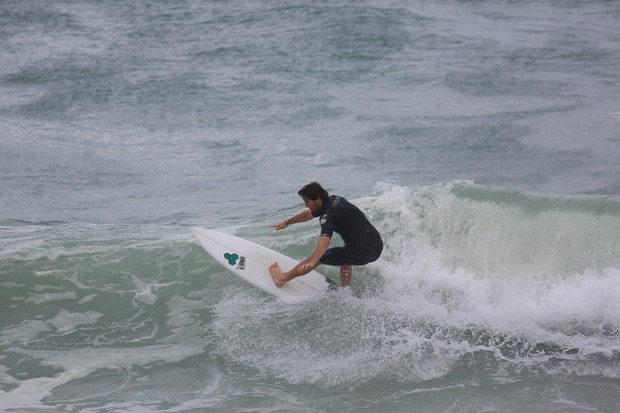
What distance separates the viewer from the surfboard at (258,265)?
29.9 ft

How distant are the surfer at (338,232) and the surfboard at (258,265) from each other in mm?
327

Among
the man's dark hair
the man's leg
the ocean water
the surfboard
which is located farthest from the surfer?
the ocean water

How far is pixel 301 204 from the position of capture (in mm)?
12258

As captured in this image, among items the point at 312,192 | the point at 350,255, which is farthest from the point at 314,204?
the point at 350,255

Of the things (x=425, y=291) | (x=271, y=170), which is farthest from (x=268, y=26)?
(x=425, y=291)

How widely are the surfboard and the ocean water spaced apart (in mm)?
152

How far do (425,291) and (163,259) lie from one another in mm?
3208

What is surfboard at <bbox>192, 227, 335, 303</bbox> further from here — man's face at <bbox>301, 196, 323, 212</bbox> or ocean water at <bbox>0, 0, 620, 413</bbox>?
man's face at <bbox>301, 196, 323, 212</bbox>

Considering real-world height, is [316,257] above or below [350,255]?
above

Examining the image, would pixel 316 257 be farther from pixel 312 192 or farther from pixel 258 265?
pixel 258 265

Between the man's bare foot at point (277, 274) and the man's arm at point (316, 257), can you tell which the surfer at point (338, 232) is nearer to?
the man's arm at point (316, 257)

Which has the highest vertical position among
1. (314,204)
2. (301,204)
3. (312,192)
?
(312,192)

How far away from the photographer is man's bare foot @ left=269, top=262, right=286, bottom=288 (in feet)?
29.6

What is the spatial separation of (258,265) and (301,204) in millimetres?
2986
